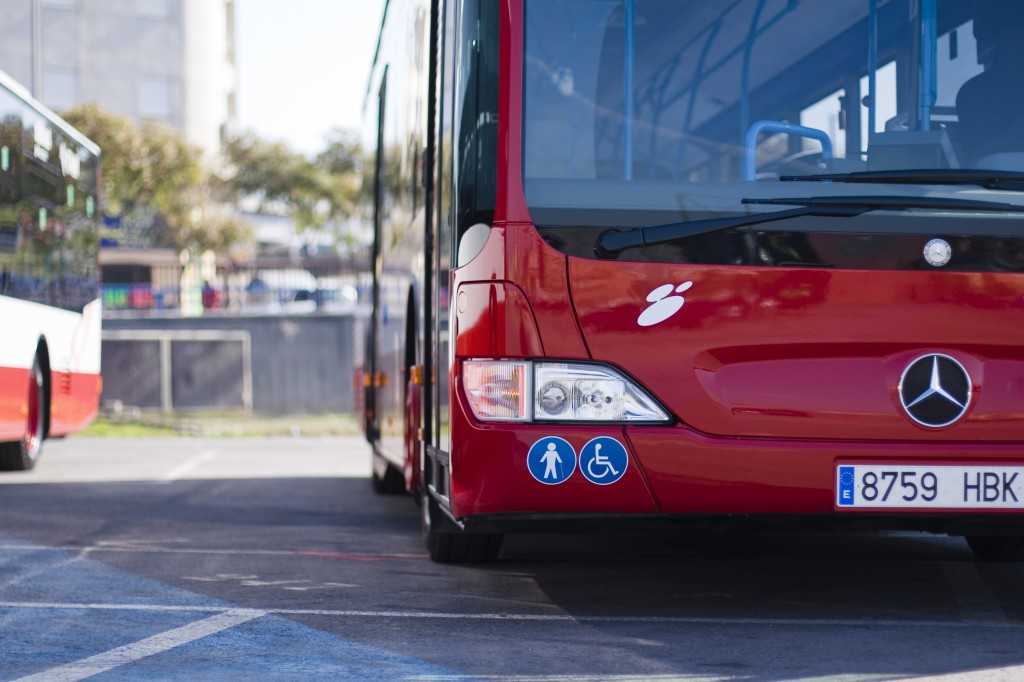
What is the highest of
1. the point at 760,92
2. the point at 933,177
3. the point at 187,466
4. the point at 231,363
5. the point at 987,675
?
the point at 760,92

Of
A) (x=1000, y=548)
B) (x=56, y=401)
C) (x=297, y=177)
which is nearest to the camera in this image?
(x=1000, y=548)

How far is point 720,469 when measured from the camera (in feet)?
19.9

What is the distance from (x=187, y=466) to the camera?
18.3 m

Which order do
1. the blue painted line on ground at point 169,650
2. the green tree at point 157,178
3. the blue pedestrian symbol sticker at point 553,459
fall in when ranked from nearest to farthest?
the blue painted line on ground at point 169,650 < the blue pedestrian symbol sticker at point 553,459 < the green tree at point 157,178

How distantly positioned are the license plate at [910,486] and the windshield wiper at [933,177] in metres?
0.99

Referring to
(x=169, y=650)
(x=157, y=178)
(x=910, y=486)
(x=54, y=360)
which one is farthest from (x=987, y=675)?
(x=157, y=178)

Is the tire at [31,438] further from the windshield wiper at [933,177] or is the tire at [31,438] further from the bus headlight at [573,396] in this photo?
the windshield wiper at [933,177]

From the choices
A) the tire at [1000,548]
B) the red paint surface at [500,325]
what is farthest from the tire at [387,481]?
the red paint surface at [500,325]

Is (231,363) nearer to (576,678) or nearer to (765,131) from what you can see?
(765,131)

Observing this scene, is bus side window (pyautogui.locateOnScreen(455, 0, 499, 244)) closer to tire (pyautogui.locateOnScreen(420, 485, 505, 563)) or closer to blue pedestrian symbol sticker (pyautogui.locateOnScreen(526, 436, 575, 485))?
blue pedestrian symbol sticker (pyautogui.locateOnScreen(526, 436, 575, 485))

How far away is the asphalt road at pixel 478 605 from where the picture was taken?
5652 mm

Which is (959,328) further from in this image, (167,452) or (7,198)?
(167,452)

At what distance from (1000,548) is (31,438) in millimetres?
10548

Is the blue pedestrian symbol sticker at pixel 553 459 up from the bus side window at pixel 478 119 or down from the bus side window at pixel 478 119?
down
